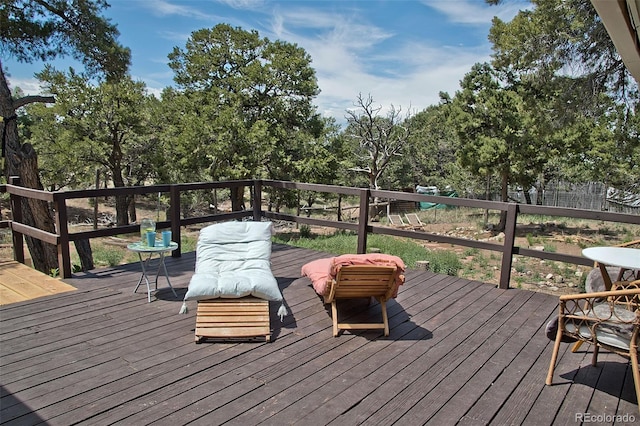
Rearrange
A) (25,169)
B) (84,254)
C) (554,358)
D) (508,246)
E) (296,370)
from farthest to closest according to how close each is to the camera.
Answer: (84,254)
(25,169)
(508,246)
(296,370)
(554,358)

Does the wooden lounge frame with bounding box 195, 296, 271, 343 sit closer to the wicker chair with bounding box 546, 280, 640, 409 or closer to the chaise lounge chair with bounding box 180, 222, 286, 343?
the chaise lounge chair with bounding box 180, 222, 286, 343

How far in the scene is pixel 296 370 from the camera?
270 centimetres

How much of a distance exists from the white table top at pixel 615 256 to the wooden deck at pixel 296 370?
29.8 inches

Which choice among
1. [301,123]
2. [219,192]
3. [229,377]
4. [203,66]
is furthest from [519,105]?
[219,192]

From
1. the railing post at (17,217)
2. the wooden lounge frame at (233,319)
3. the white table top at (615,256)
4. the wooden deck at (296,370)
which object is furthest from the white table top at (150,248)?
the white table top at (615,256)

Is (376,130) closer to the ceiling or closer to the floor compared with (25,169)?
closer to the ceiling

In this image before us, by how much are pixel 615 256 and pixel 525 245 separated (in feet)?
39.1

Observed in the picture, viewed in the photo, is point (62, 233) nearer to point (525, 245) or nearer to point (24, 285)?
point (24, 285)

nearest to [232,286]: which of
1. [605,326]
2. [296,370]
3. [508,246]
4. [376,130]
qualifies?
[296,370]

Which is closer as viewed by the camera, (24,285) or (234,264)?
(234,264)

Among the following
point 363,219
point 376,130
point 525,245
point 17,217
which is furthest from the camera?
point 376,130

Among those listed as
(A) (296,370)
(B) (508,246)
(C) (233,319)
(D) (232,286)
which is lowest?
(A) (296,370)

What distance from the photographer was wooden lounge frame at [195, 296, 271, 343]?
121 inches

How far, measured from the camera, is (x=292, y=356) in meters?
2.89
